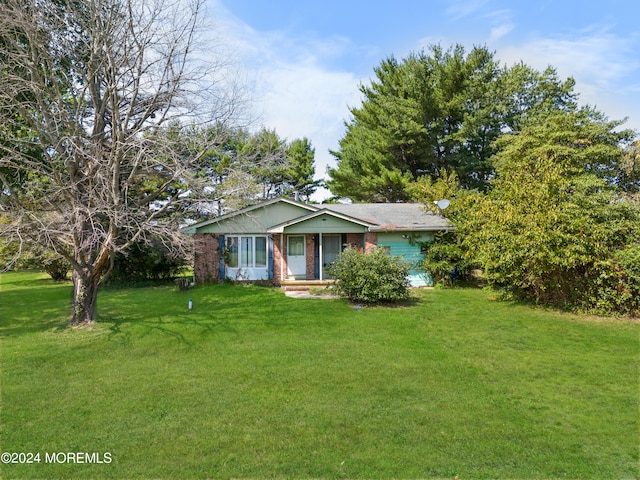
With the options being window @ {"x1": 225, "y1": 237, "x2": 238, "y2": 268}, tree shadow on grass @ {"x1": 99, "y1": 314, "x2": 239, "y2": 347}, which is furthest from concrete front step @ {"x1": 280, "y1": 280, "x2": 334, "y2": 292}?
tree shadow on grass @ {"x1": 99, "y1": 314, "x2": 239, "y2": 347}

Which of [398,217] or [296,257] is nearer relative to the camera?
[296,257]

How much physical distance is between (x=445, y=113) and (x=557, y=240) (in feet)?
62.7

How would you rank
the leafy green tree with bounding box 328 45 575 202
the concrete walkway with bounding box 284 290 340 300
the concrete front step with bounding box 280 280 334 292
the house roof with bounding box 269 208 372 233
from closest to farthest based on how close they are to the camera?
1. the concrete walkway with bounding box 284 290 340 300
2. the concrete front step with bounding box 280 280 334 292
3. the house roof with bounding box 269 208 372 233
4. the leafy green tree with bounding box 328 45 575 202

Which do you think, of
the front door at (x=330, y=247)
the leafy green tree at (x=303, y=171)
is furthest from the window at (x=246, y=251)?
the leafy green tree at (x=303, y=171)

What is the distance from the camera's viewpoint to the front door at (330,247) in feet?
60.9

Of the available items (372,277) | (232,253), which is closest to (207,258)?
(232,253)

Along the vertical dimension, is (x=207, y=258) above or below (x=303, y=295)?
above

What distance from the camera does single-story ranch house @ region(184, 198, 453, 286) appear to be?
1705 centimetres

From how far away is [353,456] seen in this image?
13.6 feet

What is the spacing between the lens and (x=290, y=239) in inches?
712

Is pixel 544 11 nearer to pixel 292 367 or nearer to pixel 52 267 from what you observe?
pixel 292 367

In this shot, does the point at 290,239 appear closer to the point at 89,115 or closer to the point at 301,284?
the point at 301,284

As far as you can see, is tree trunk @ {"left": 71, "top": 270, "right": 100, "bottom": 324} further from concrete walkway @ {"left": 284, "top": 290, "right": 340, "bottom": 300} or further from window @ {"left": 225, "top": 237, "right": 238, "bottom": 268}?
window @ {"left": 225, "top": 237, "right": 238, "bottom": 268}

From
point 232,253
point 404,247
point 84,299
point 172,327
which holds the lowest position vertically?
point 172,327
